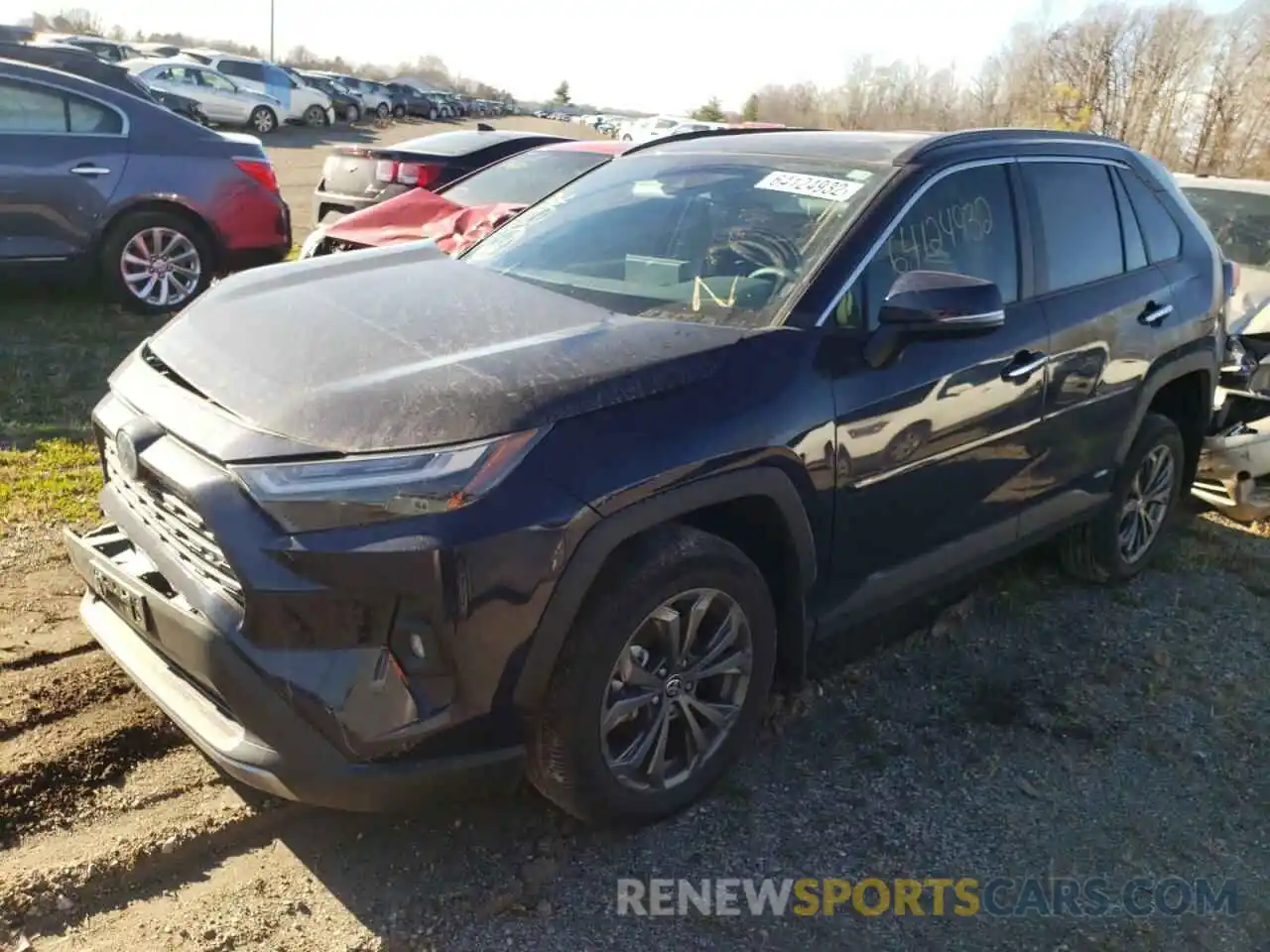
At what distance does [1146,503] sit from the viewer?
4.88 meters

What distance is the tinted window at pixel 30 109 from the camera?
712 cm

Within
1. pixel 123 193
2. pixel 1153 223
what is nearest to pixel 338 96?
pixel 123 193

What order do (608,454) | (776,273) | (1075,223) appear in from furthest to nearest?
(1075,223) < (776,273) < (608,454)

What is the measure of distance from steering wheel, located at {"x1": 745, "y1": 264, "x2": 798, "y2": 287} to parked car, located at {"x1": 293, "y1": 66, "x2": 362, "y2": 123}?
38146 millimetres

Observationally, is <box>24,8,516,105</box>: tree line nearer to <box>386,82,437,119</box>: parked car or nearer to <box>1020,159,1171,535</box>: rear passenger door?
<box>386,82,437,119</box>: parked car

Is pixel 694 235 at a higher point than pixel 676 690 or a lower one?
higher

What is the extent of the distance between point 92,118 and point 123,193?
54cm

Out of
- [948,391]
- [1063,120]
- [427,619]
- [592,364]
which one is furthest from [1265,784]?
[1063,120]

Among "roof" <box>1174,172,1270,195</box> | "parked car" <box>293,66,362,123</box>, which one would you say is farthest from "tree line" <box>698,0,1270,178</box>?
"parked car" <box>293,66,362,123</box>

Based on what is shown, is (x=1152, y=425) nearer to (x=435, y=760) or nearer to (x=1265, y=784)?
(x=1265, y=784)

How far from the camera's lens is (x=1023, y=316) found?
3797mm

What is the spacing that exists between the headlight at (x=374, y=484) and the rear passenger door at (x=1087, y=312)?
7.56ft

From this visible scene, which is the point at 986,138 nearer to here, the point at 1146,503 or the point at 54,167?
the point at 1146,503

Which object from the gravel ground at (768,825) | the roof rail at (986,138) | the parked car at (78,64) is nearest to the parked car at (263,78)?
the parked car at (78,64)
